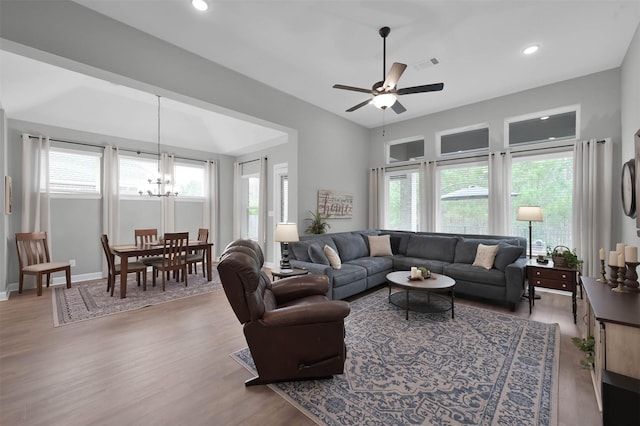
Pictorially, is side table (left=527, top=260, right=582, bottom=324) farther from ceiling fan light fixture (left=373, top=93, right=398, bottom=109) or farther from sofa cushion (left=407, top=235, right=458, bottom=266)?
ceiling fan light fixture (left=373, top=93, right=398, bottom=109)

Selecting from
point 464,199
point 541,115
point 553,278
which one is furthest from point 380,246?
point 541,115

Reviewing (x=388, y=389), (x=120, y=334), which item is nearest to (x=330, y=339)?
(x=388, y=389)

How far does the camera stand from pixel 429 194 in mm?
5668

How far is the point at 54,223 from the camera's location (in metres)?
5.05

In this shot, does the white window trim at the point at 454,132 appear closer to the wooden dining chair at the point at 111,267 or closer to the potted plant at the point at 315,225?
the potted plant at the point at 315,225

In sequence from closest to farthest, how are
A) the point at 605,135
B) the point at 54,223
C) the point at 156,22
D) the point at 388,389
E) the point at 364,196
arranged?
the point at 388,389 < the point at 156,22 < the point at 605,135 < the point at 54,223 < the point at 364,196

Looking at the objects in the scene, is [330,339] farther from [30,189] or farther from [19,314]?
[30,189]

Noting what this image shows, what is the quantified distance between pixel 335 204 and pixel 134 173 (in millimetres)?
4518

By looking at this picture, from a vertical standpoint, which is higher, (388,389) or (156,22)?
(156,22)

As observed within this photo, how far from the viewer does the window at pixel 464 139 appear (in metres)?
5.26

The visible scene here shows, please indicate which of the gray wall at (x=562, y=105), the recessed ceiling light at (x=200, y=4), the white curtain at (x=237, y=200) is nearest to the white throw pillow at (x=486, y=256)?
the gray wall at (x=562, y=105)

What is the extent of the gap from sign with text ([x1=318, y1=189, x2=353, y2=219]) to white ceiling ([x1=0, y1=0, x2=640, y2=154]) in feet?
5.97

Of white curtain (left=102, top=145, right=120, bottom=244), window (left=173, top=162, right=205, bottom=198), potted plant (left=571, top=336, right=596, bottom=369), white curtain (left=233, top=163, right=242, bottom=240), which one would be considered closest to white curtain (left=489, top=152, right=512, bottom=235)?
potted plant (left=571, top=336, right=596, bottom=369)

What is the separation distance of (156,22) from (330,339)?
12.0 feet
